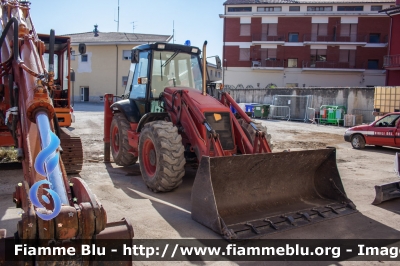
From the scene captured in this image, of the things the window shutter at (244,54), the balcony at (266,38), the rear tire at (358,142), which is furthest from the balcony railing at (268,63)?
the rear tire at (358,142)

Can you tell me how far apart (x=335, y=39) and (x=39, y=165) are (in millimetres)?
45084

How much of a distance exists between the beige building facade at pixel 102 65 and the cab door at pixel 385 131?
28.6 m

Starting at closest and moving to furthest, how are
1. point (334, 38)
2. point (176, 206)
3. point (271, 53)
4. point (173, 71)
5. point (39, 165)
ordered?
point (39, 165)
point (176, 206)
point (173, 71)
point (334, 38)
point (271, 53)

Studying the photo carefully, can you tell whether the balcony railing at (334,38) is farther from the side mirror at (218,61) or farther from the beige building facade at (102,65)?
the side mirror at (218,61)

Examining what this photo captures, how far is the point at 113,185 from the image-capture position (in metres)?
7.45

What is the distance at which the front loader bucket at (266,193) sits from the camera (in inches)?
200

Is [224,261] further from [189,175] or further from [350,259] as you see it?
[189,175]

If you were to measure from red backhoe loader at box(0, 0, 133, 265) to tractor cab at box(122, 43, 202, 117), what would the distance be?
2.57 m

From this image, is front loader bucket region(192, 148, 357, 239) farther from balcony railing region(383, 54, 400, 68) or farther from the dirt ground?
balcony railing region(383, 54, 400, 68)

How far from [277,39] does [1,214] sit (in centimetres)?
4173

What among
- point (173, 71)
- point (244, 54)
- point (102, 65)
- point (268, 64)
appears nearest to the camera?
point (173, 71)

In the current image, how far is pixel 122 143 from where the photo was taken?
8.71 metres

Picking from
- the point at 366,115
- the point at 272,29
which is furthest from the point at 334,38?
the point at 366,115

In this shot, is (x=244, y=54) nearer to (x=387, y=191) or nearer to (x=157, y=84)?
(x=157, y=84)
